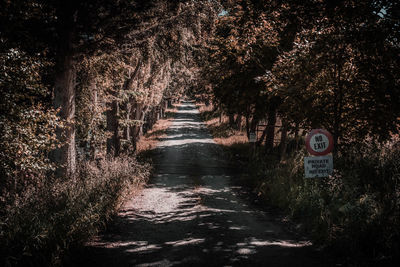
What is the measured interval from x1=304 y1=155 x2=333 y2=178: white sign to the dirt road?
1512 mm

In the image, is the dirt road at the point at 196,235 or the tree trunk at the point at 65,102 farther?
the tree trunk at the point at 65,102

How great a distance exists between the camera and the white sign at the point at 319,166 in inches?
240

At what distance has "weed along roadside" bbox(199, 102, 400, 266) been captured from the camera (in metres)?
4.41

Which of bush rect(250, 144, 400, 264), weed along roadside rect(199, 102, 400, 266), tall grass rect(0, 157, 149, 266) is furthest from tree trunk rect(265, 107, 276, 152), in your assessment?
tall grass rect(0, 157, 149, 266)

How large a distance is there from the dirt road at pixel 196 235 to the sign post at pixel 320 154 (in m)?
1.58

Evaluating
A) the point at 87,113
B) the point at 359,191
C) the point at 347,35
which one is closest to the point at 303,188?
the point at 359,191

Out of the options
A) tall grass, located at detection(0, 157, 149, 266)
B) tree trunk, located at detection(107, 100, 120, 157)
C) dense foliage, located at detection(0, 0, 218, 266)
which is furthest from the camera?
tree trunk, located at detection(107, 100, 120, 157)

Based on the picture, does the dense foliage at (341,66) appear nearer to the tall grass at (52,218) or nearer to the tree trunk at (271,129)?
the tall grass at (52,218)

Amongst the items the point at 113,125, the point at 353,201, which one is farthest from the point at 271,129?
the point at 353,201

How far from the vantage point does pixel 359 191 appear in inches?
235

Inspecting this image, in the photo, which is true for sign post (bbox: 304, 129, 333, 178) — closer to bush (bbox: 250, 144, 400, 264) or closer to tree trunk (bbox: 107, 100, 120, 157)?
bush (bbox: 250, 144, 400, 264)

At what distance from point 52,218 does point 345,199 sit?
5.92 metres

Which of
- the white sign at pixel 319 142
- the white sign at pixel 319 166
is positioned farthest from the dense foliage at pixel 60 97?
the white sign at pixel 319 142

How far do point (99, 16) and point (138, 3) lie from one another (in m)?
1.15
